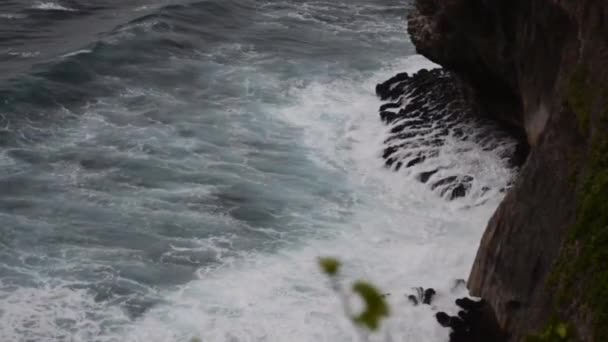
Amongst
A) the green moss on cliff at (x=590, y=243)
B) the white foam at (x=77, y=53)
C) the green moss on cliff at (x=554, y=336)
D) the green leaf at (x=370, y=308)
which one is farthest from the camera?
the white foam at (x=77, y=53)

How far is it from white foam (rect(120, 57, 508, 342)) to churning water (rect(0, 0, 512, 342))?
0.14ft

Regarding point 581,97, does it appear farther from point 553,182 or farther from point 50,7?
point 50,7

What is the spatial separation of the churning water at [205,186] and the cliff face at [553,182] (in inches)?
86.1

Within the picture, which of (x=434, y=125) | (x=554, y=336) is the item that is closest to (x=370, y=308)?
(x=554, y=336)

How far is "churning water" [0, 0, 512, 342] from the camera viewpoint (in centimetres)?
1569

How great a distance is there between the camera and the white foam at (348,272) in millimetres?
14930

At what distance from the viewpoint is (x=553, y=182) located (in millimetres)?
12500

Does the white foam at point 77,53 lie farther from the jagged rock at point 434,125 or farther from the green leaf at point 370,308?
the green leaf at point 370,308

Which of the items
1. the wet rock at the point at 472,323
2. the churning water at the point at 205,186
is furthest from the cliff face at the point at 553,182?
the churning water at the point at 205,186

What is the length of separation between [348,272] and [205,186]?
5.32 metres

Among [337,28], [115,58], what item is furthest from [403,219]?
[337,28]

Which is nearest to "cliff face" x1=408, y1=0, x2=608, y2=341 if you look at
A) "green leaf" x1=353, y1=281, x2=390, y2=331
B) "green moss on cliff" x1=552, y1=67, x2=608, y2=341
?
"green moss on cliff" x1=552, y1=67, x2=608, y2=341

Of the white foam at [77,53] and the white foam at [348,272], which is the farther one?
the white foam at [77,53]

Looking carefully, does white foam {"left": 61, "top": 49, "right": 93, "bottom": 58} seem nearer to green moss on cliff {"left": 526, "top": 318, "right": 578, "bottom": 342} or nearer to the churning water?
the churning water
